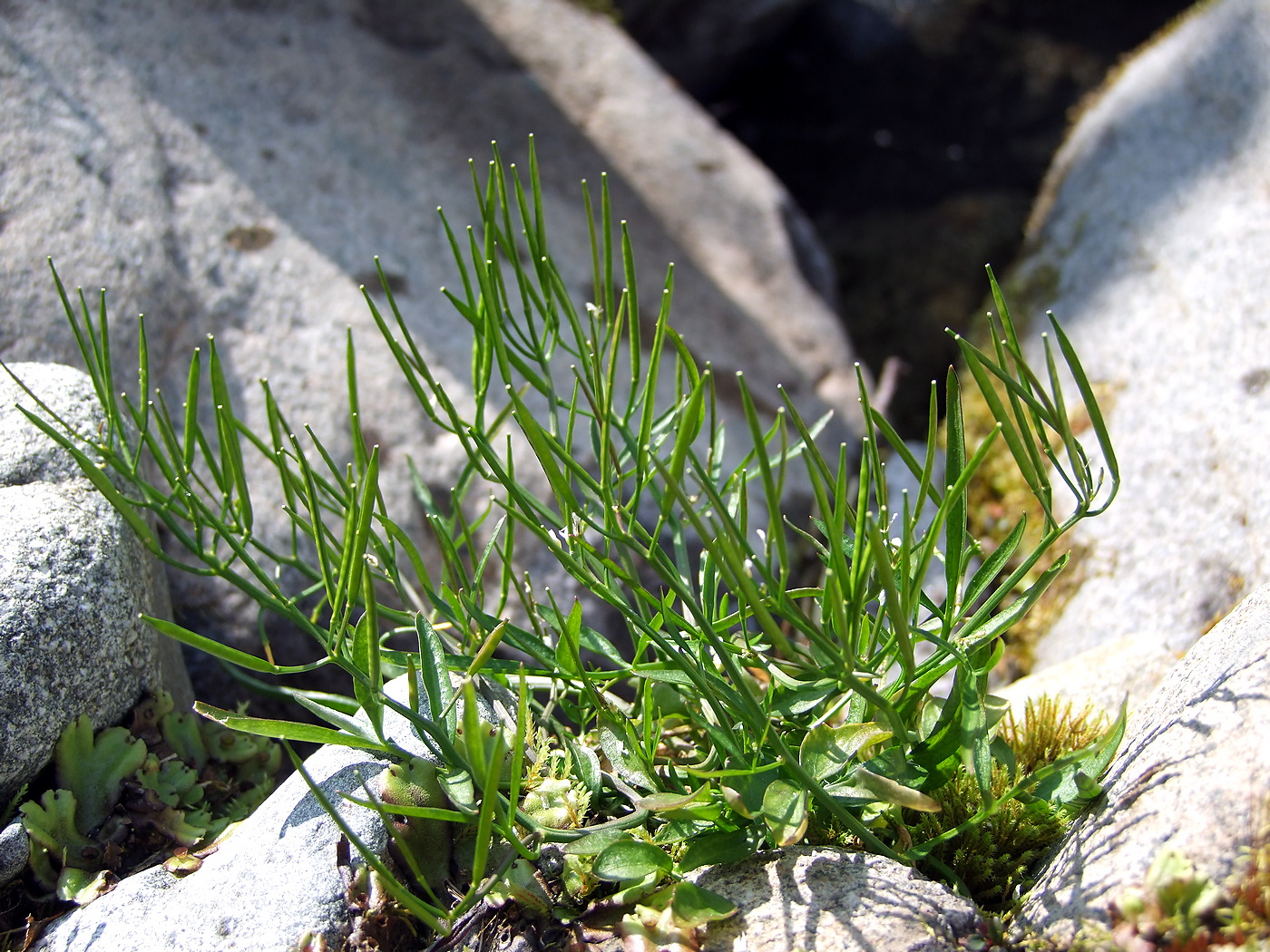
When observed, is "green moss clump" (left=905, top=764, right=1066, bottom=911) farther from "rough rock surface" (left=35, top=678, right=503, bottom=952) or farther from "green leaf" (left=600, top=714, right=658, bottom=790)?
"rough rock surface" (left=35, top=678, right=503, bottom=952)

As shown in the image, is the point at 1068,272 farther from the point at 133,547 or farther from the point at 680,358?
the point at 133,547

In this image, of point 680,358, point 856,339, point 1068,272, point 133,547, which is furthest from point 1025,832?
point 856,339

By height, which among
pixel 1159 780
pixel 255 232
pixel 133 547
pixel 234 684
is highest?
pixel 255 232

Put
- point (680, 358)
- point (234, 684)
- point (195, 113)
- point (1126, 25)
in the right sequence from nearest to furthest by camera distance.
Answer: point (680, 358), point (234, 684), point (195, 113), point (1126, 25)

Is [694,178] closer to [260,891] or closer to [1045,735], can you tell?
[1045,735]

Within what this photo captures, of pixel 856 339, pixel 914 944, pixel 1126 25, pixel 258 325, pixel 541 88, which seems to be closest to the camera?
pixel 914 944

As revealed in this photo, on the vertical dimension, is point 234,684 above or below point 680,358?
below

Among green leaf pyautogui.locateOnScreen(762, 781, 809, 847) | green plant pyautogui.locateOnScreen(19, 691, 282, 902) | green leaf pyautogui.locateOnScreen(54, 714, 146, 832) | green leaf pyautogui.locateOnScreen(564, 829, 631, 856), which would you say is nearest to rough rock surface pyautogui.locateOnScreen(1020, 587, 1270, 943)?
green leaf pyautogui.locateOnScreen(762, 781, 809, 847)

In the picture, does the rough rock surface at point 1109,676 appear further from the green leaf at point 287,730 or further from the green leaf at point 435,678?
the green leaf at point 287,730
